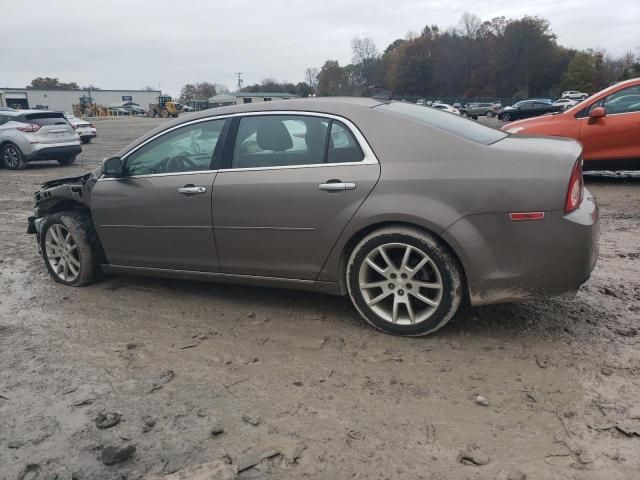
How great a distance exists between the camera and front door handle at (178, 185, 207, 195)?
4.19 m

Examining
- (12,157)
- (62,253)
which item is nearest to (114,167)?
(62,253)

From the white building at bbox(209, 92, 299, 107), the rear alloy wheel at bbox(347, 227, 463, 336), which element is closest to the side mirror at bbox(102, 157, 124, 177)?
the white building at bbox(209, 92, 299, 107)

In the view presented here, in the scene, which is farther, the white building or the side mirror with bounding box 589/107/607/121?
the side mirror with bounding box 589/107/607/121

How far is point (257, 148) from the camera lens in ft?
13.6

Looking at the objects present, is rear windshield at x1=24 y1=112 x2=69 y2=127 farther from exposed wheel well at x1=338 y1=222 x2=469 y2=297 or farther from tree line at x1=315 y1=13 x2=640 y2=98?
tree line at x1=315 y1=13 x2=640 y2=98

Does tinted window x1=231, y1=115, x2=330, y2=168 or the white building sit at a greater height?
the white building

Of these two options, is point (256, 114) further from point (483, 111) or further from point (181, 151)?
point (483, 111)

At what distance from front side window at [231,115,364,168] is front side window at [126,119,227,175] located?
0.25m

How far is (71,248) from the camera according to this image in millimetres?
5023

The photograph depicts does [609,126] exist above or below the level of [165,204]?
above

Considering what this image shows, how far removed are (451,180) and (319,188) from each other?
883 millimetres

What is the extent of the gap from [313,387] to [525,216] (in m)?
1.60

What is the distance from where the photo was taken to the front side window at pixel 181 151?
4.31 meters

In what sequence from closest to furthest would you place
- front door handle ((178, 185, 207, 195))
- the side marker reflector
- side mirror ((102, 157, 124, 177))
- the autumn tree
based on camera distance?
1. the side marker reflector
2. front door handle ((178, 185, 207, 195))
3. side mirror ((102, 157, 124, 177))
4. the autumn tree
